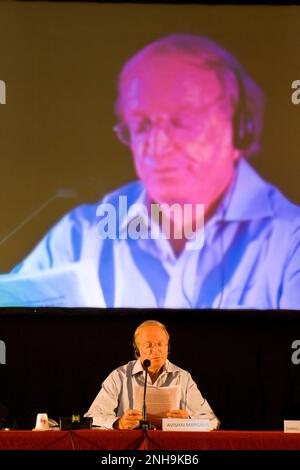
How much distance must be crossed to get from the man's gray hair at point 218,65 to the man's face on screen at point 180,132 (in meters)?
0.06

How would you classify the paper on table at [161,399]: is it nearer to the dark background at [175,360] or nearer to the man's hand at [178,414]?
the man's hand at [178,414]

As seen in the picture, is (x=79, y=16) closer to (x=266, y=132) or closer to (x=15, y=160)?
(x=15, y=160)

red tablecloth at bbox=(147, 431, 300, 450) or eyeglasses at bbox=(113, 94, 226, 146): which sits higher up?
eyeglasses at bbox=(113, 94, 226, 146)

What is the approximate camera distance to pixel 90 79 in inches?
255

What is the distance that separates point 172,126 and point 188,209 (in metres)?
0.62

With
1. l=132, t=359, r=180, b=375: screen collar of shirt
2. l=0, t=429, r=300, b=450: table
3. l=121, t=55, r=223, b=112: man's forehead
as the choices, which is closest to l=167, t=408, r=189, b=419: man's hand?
l=132, t=359, r=180, b=375: screen collar of shirt

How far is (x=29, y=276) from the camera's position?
20.6 ft

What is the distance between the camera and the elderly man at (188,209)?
630 cm

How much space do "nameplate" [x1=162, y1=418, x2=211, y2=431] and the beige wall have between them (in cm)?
260

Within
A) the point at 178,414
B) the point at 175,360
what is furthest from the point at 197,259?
the point at 178,414

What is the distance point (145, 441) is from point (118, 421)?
0.85m

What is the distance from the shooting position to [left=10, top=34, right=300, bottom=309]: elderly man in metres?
6.30

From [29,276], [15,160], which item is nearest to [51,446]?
[29,276]

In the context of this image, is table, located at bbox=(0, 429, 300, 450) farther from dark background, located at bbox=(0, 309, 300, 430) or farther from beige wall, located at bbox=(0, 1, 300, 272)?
beige wall, located at bbox=(0, 1, 300, 272)
